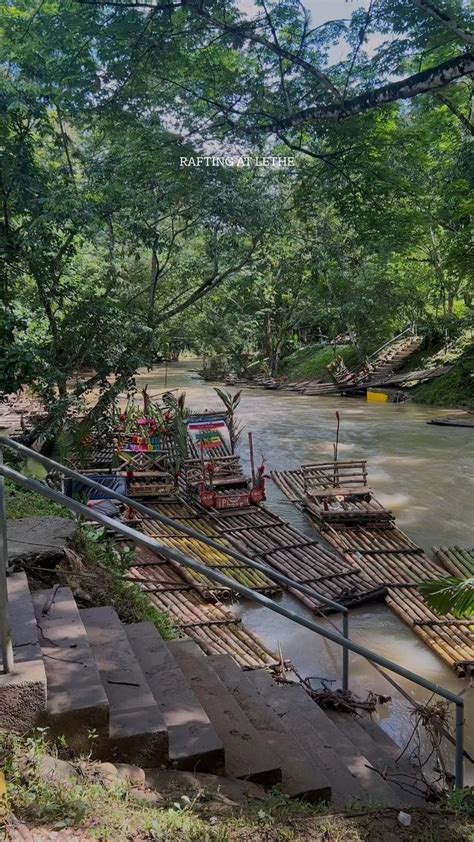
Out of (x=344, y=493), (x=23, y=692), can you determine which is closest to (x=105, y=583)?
(x=23, y=692)

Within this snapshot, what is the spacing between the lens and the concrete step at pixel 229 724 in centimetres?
270

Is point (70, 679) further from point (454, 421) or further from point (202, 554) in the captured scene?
point (454, 421)

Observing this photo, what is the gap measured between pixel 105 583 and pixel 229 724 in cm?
201

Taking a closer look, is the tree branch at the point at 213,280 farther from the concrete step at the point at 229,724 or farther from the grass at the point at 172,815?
the grass at the point at 172,815

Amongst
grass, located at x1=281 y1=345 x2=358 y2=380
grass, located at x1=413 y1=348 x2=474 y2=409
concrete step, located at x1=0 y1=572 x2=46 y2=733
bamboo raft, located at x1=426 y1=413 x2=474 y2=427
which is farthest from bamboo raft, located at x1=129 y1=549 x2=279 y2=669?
grass, located at x1=281 y1=345 x2=358 y2=380

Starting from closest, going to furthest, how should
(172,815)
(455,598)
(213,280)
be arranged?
(172,815) → (455,598) → (213,280)

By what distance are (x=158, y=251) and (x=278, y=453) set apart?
6506 mm

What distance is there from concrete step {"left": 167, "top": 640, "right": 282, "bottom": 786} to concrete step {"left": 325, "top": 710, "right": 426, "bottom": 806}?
2.58ft

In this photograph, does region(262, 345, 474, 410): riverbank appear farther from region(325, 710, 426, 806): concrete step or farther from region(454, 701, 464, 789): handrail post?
region(454, 701, 464, 789): handrail post

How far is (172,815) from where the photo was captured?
208cm

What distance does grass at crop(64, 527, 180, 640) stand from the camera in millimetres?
4348

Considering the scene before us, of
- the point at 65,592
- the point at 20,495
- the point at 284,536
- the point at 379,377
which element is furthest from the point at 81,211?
the point at 379,377

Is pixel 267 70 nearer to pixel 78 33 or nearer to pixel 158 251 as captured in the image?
pixel 78 33

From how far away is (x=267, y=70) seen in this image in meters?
8.40
